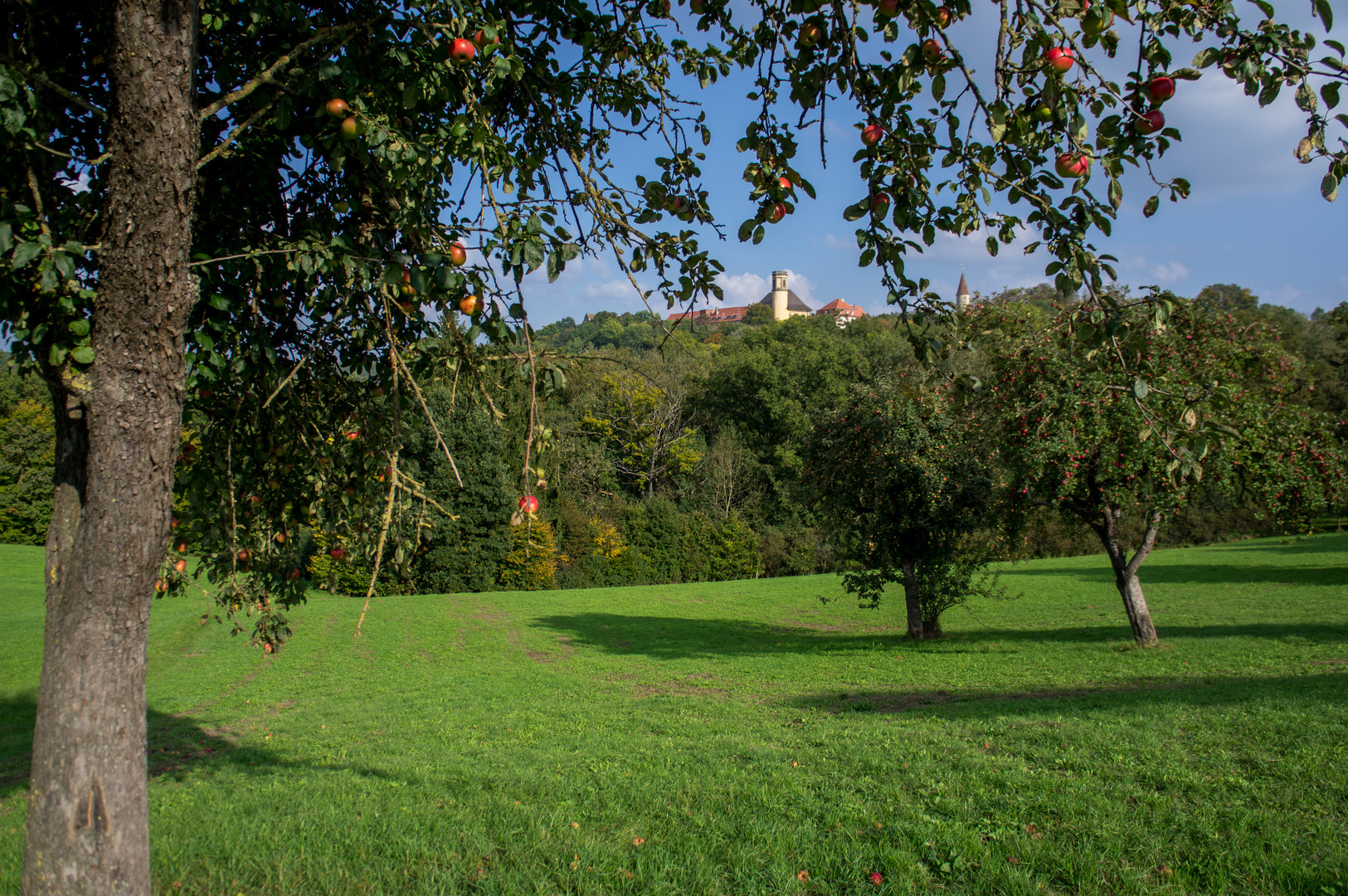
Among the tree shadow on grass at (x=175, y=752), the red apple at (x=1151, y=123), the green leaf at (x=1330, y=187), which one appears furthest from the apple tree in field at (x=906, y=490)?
the green leaf at (x=1330, y=187)

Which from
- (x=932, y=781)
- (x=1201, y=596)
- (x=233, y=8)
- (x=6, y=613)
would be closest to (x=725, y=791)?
(x=932, y=781)

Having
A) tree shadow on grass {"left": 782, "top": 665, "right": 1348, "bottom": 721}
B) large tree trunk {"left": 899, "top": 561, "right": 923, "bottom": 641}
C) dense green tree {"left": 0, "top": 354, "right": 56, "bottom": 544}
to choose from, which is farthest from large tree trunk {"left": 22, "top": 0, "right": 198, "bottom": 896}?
dense green tree {"left": 0, "top": 354, "right": 56, "bottom": 544}

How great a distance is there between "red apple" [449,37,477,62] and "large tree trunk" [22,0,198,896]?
2.65ft

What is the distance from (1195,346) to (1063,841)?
32.7 ft

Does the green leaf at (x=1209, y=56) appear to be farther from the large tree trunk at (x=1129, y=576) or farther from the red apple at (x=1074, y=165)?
the large tree trunk at (x=1129, y=576)

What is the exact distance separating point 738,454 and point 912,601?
22.9 m

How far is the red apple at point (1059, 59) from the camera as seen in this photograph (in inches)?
79.4

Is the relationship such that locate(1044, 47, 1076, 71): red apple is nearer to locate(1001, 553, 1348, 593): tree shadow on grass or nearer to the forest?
the forest

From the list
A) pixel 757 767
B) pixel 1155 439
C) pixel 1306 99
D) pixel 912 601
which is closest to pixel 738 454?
pixel 912 601

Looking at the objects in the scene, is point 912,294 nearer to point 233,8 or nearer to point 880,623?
point 233,8

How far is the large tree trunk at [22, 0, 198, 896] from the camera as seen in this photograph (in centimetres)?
224

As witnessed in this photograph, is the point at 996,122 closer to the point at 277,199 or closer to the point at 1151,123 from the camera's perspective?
the point at 1151,123

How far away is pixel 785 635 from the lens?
689 inches

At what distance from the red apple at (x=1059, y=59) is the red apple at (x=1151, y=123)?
251mm
